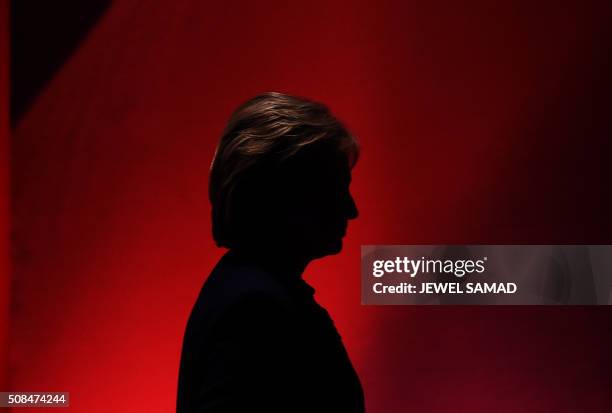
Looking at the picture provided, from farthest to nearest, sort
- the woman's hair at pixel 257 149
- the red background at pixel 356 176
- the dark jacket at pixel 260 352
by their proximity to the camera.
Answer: the red background at pixel 356 176, the woman's hair at pixel 257 149, the dark jacket at pixel 260 352

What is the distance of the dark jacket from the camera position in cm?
78

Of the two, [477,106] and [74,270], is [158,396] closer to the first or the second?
[74,270]

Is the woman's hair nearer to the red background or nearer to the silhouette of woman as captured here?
the silhouette of woman

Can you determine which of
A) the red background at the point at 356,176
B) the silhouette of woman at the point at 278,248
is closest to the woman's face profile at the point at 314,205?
the silhouette of woman at the point at 278,248

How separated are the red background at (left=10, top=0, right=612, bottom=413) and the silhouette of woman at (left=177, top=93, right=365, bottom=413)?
152cm

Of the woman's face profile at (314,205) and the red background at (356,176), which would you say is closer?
the woman's face profile at (314,205)

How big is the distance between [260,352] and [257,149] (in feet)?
0.87

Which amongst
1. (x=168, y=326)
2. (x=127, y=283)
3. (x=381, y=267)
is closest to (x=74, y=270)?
(x=127, y=283)

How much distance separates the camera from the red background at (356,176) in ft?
8.01

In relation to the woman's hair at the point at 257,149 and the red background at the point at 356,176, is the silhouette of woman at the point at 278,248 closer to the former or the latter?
the woman's hair at the point at 257,149

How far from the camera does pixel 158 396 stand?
2512 millimetres

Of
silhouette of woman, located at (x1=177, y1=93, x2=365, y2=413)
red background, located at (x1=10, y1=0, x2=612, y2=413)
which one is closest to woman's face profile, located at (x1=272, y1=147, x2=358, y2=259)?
silhouette of woman, located at (x1=177, y1=93, x2=365, y2=413)

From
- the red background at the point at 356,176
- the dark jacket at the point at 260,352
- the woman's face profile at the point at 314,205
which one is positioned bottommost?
the dark jacket at the point at 260,352

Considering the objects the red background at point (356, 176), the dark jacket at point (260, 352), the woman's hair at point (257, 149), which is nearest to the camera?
the dark jacket at point (260, 352)
